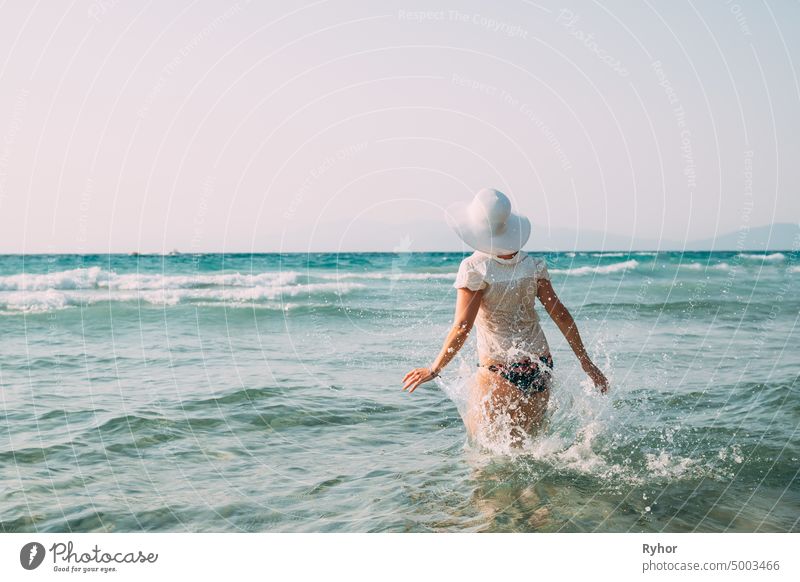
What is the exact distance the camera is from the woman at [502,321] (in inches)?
183

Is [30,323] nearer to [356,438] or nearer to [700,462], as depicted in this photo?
[356,438]

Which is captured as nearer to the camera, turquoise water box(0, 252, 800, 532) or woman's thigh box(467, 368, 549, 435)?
turquoise water box(0, 252, 800, 532)

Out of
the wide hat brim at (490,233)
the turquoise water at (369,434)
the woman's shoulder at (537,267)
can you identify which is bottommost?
the turquoise water at (369,434)

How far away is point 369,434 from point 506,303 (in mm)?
2196

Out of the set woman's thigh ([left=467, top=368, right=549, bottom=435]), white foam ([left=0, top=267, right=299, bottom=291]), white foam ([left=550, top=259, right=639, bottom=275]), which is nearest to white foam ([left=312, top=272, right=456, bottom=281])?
white foam ([left=0, top=267, right=299, bottom=291])

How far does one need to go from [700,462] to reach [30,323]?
11.9 metres

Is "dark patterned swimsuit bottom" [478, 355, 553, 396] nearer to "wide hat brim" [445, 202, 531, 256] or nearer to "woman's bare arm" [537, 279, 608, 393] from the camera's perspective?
"woman's bare arm" [537, 279, 608, 393]

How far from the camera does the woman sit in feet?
15.3

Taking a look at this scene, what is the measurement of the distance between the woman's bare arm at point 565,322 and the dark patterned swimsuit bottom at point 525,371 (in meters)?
0.21

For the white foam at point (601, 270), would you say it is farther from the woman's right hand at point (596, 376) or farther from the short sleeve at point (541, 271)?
the short sleeve at point (541, 271)

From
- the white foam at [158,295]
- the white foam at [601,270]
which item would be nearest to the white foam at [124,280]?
the white foam at [158,295]

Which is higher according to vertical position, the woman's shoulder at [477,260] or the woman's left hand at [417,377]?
the woman's shoulder at [477,260]

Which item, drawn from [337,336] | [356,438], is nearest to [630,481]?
[356,438]

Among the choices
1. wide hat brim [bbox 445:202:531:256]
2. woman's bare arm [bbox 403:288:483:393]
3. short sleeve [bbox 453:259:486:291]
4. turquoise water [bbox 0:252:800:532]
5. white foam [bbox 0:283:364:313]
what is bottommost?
turquoise water [bbox 0:252:800:532]
